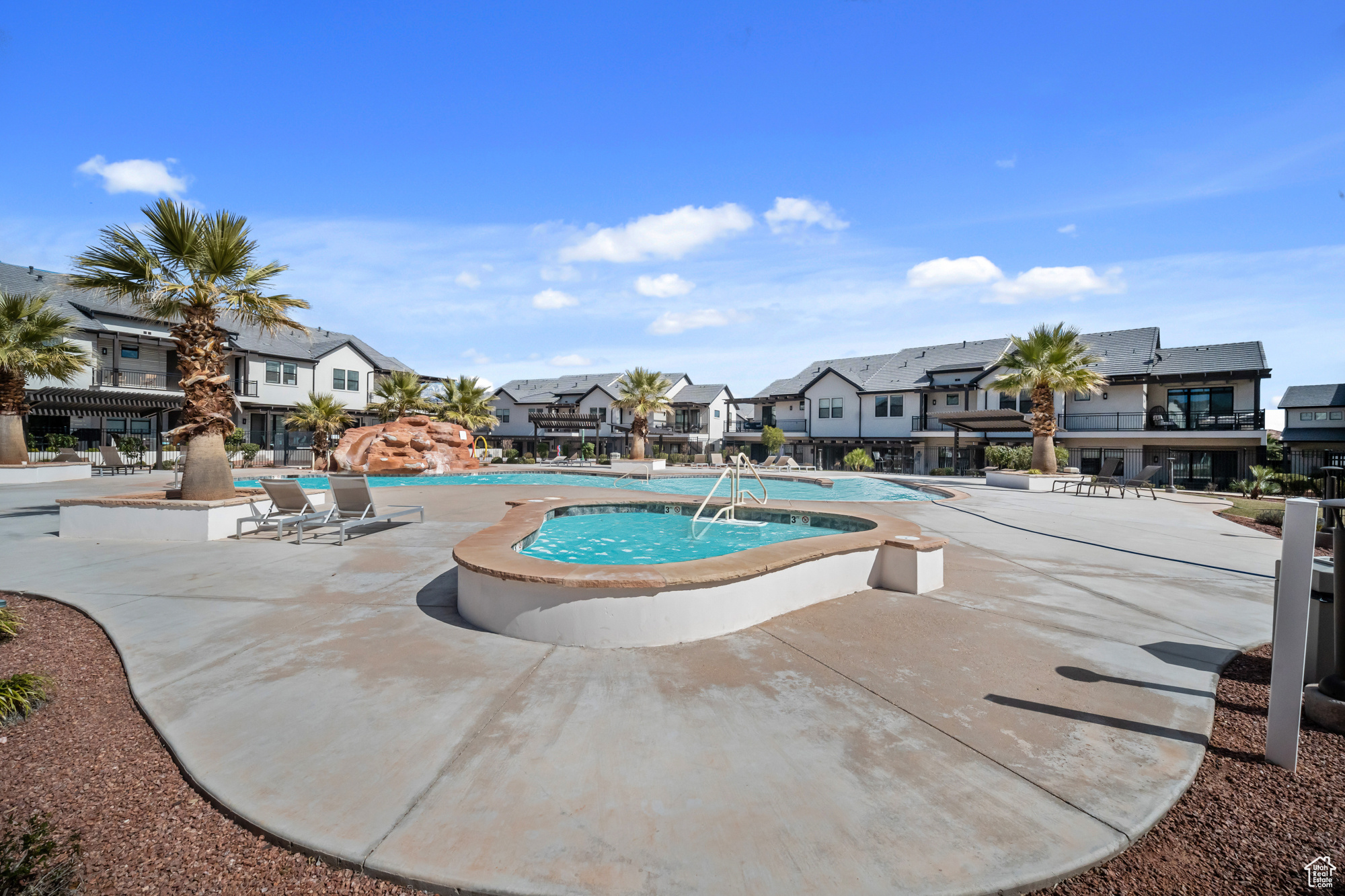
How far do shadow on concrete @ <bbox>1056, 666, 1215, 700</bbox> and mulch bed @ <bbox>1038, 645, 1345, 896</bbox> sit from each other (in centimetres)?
42

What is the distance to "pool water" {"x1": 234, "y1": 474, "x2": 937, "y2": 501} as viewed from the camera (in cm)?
1855

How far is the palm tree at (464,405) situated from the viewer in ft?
110

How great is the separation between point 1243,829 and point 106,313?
40598 millimetres

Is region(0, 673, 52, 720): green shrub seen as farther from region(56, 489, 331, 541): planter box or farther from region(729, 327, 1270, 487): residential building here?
region(729, 327, 1270, 487): residential building

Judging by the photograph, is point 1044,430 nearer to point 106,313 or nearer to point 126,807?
point 126,807

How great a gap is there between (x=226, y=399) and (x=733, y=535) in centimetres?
890

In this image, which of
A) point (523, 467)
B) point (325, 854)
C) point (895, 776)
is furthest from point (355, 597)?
point (523, 467)

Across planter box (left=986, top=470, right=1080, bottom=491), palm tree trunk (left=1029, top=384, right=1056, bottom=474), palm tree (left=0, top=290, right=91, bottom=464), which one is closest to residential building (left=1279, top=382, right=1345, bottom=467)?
palm tree trunk (left=1029, top=384, right=1056, bottom=474)

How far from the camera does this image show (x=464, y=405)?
34.2 meters

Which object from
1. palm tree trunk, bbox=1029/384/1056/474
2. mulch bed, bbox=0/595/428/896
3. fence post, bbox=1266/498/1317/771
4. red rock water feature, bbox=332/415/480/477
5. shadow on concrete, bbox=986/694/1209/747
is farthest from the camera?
red rock water feature, bbox=332/415/480/477

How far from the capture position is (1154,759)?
10.3 feet

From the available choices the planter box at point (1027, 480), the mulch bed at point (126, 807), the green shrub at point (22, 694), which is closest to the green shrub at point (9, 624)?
the mulch bed at point (126, 807)

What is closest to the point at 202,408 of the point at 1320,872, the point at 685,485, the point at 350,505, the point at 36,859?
the point at 350,505

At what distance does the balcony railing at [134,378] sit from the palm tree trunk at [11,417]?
27.5ft
